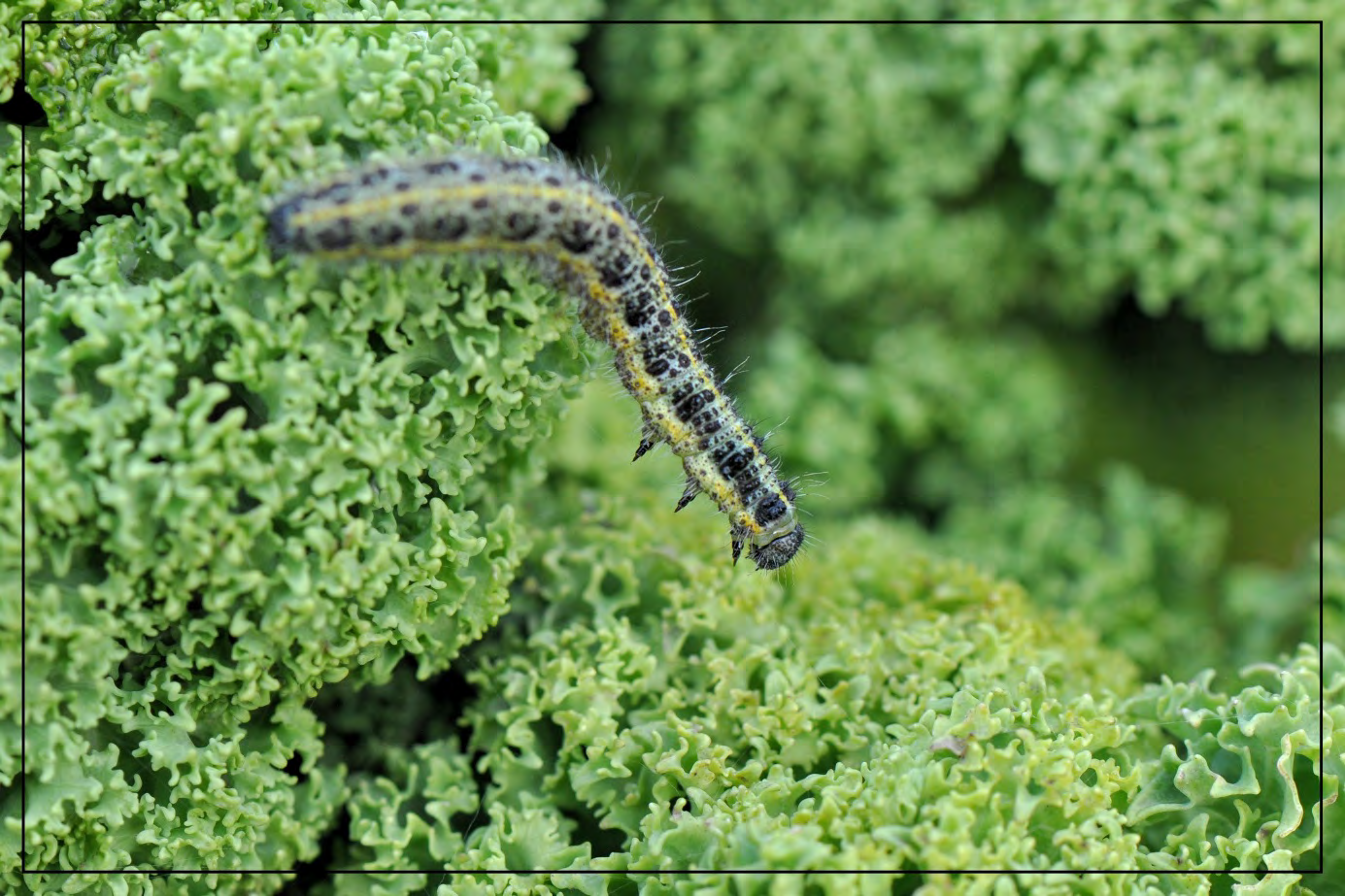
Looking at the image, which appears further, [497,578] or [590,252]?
[497,578]

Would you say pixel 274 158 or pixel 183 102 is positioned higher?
pixel 183 102

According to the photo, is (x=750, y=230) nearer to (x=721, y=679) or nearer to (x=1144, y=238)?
(x=1144, y=238)

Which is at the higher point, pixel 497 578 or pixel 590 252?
pixel 590 252

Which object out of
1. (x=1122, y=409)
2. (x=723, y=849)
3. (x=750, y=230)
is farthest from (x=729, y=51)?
(x=723, y=849)
